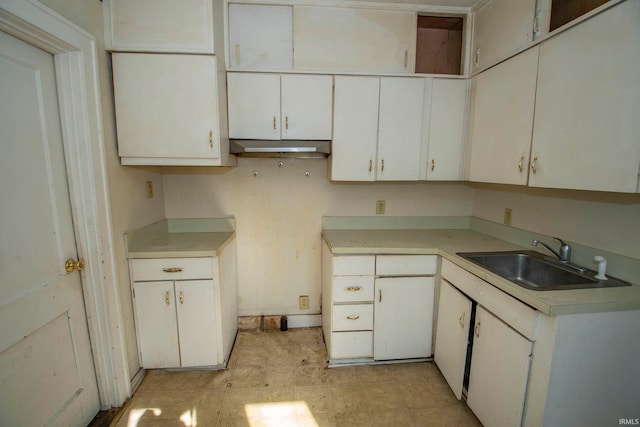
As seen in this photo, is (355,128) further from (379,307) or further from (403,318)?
(403,318)

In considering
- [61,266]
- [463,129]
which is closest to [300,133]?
[463,129]

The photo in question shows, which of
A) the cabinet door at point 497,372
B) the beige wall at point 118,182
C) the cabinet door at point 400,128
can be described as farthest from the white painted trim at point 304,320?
the cabinet door at point 400,128

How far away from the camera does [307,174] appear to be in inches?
93.2

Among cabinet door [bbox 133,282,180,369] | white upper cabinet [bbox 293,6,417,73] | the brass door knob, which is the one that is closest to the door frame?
the brass door knob

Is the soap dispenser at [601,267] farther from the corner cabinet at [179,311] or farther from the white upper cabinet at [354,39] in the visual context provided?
the corner cabinet at [179,311]

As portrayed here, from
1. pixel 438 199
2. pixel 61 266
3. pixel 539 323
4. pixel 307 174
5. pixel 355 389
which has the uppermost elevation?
pixel 307 174

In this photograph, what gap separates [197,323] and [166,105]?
1.46 metres

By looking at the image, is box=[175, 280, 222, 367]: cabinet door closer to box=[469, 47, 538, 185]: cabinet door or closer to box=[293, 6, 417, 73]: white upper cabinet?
box=[293, 6, 417, 73]: white upper cabinet

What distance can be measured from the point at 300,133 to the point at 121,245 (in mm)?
1375

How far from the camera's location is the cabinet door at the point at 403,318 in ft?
6.42

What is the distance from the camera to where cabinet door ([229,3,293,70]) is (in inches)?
75.5

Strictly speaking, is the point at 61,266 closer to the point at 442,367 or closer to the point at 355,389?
the point at 355,389

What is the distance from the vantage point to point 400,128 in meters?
2.02

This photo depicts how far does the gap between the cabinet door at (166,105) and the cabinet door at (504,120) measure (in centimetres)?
179
